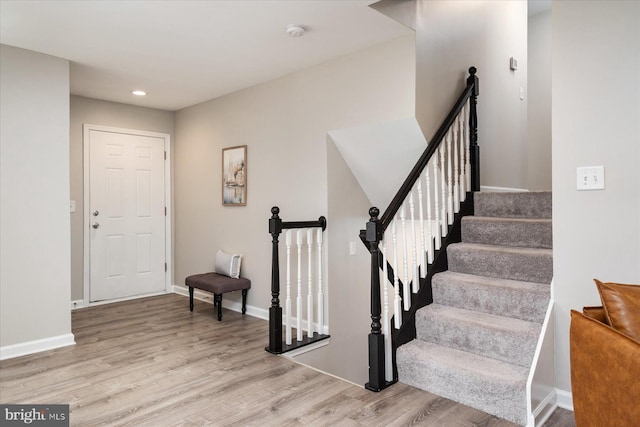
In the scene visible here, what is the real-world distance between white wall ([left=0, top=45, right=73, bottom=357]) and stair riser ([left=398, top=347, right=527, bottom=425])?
282cm

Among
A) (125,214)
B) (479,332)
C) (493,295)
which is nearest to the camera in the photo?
(479,332)

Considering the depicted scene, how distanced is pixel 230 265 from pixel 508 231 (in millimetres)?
2780

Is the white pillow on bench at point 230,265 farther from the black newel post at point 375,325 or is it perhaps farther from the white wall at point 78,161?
the black newel post at point 375,325

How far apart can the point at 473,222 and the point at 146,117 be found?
4.21 meters

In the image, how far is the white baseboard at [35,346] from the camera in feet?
10.5

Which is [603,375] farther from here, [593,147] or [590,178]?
[593,147]

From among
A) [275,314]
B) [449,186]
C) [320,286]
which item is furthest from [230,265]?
[449,186]

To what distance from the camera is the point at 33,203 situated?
335cm

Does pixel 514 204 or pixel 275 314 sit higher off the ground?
pixel 514 204

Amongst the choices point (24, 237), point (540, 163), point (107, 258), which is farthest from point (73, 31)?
point (540, 163)

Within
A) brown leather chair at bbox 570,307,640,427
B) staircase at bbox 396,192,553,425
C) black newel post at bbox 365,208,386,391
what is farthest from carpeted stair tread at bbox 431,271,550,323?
brown leather chair at bbox 570,307,640,427

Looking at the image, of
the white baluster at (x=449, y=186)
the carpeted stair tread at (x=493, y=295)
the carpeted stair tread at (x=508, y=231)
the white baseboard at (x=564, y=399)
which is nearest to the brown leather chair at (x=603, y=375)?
the white baseboard at (x=564, y=399)

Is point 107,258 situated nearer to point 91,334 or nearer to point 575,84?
point 91,334

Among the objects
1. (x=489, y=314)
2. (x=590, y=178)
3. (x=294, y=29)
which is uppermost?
(x=294, y=29)
